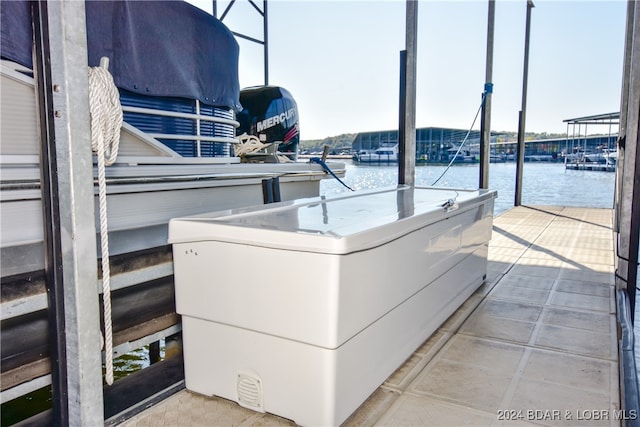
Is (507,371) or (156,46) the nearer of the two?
(507,371)

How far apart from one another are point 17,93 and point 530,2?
31.2 feet

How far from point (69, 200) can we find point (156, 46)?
170cm

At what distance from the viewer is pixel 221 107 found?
3328 mm

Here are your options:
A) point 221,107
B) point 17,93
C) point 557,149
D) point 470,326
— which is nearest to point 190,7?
point 221,107

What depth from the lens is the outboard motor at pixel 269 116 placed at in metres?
5.11

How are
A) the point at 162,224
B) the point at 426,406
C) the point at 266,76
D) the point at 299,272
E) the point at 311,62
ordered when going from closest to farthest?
1. the point at 299,272
2. the point at 426,406
3. the point at 162,224
4. the point at 266,76
5. the point at 311,62

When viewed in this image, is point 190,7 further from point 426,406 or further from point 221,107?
point 426,406

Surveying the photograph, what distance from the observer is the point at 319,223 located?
1.84 metres

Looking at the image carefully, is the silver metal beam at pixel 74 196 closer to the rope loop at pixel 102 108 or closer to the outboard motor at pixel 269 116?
the rope loop at pixel 102 108

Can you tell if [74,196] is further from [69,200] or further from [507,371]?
[507,371]

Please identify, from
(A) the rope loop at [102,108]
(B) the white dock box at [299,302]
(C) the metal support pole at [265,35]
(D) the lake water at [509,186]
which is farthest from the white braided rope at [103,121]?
(C) the metal support pole at [265,35]

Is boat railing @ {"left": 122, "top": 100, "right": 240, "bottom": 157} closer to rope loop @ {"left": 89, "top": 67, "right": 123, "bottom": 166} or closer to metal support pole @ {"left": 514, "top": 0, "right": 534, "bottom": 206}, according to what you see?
rope loop @ {"left": 89, "top": 67, "right": 123, "bottom": 166}

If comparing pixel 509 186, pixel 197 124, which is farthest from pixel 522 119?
pixel 509 186

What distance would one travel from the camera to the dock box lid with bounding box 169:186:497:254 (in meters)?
1.55
